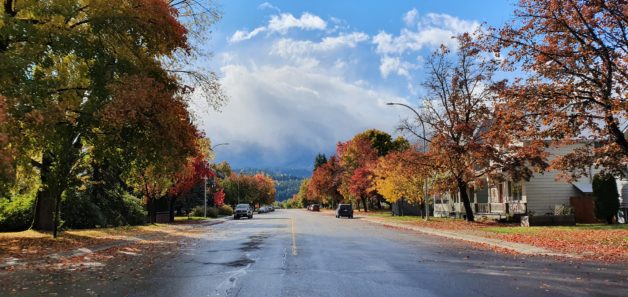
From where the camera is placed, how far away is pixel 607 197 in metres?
32.7

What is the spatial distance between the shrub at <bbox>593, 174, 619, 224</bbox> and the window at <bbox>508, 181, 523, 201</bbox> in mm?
6259

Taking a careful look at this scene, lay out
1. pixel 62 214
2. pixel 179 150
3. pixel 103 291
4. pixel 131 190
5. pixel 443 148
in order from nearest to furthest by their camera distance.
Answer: pixel 103 291 < pixel 179 150 < pixel 62 214 < pixel 443 148 < pixel 131 190

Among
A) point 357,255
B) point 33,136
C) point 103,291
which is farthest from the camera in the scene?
point 33,136

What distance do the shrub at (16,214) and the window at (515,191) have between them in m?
31.4

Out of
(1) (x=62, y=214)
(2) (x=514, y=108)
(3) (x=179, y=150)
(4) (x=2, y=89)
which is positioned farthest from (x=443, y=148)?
(4) (x=2, y=89)

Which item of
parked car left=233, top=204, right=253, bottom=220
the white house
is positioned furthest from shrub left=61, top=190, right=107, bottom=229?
parked car left=233, top=204, right=253, bottom=220

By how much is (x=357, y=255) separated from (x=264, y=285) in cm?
612

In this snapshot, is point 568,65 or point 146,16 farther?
point 568,65

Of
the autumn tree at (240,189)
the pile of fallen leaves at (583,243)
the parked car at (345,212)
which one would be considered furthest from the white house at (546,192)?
the autumn tree at (240,189)

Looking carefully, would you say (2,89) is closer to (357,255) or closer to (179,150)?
(179,150)

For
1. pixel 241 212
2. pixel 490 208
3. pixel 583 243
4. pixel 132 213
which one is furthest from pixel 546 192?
pixel 241 212

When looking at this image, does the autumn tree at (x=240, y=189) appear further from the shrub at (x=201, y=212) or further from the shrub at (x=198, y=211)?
the shrub at (x=198, y=211)

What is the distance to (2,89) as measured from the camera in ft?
47.5

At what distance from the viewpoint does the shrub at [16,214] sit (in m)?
26.0
